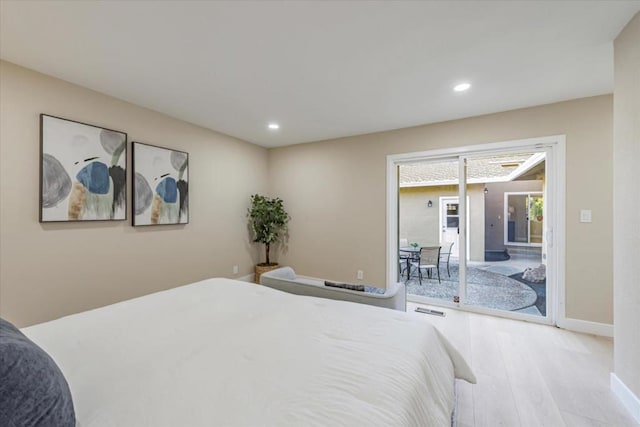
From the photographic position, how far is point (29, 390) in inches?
26.1

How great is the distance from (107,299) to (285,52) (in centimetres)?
301

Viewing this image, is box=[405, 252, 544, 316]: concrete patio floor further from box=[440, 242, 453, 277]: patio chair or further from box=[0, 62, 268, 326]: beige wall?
box=[0, 62, 268, 326]: beige wall

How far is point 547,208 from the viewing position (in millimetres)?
3059

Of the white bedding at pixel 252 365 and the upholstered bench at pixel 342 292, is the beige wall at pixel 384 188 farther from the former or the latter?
the white bedding at pixel 252 365

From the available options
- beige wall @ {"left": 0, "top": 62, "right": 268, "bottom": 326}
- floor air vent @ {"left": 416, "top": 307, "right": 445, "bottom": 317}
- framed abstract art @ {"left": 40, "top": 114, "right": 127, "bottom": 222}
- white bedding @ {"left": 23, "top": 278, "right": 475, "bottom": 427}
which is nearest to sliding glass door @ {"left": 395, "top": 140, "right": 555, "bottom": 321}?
floor air vent @ {"left": 416, "top": 307, "right": 445, "bottom": 317}

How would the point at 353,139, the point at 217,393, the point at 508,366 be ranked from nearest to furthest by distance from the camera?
the point at 217,393
the point at 508,366
the point at 353,139

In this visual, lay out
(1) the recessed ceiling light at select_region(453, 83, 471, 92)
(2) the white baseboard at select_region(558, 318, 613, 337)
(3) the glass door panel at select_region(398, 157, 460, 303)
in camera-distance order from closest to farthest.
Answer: (1) the recessed ceiling light at select_region(453, 83, 471, 92)
(2) the white baseboard at select_region(558, 318, 613, 337)
(3) the glass door panel at select_region(398, 157, 460, 303)

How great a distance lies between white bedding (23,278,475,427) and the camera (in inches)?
34.0

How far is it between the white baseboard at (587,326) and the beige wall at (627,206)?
3.81 feet

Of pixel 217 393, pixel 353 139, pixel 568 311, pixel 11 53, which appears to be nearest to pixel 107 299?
pixel 11 53

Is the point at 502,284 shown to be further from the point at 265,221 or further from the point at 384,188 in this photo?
the point at 265,221

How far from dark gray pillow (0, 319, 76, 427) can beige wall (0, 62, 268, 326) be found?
7.32 ft

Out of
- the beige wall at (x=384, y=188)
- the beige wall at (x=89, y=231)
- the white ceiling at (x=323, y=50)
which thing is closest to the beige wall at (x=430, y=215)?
the beige wall at (x=384, y=188)

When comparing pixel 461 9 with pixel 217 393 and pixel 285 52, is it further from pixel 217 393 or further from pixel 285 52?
pixel 217 393
